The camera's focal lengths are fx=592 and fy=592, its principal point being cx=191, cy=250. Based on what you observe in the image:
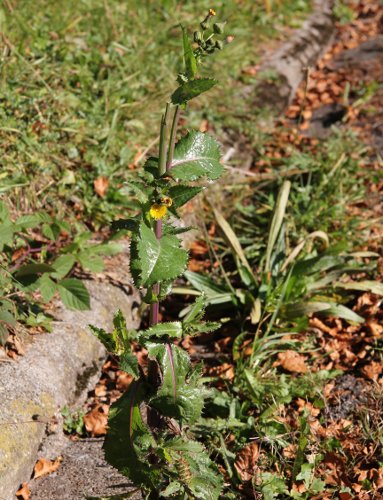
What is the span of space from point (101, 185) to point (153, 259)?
5.58ft

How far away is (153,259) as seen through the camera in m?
1.71

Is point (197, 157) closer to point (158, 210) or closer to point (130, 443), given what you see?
point (158, 210)

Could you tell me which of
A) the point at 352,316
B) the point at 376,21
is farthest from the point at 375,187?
the point at 376,21

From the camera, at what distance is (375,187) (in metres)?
3.93

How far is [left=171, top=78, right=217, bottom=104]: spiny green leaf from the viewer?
1554 mm

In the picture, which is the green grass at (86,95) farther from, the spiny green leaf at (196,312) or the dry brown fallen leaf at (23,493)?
the dry brown fallen leaf at (23,493)

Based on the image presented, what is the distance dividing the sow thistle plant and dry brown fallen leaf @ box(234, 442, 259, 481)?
0.26 metres

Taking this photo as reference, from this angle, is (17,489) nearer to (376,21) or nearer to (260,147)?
(260,147)

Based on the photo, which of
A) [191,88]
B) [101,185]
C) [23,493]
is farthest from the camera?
[101,185]

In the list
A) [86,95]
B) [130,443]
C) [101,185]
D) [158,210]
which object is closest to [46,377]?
[130,443]

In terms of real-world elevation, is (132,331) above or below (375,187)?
above

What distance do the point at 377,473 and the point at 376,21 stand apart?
5.90 m

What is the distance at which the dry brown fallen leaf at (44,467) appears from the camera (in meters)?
2.24

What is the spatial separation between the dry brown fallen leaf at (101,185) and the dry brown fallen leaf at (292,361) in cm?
133
